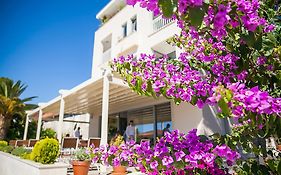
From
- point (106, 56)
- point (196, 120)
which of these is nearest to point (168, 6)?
point (196, 120)

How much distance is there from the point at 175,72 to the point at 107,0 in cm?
1842

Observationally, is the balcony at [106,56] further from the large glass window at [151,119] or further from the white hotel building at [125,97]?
the large glass window at [151,119]

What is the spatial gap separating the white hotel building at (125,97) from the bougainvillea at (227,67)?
495cm

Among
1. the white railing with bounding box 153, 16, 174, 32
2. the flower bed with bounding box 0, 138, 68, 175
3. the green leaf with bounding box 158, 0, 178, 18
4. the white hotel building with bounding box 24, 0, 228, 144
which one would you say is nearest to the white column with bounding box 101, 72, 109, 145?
the white hotel building with bounding box 24, 0, 228, 144

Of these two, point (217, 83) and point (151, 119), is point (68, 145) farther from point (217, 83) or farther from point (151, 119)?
point (217, 83)

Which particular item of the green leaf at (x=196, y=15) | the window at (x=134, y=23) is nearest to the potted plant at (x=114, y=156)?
the green leaf at (x=196, y=15)

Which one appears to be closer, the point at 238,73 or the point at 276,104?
the point at 276,104

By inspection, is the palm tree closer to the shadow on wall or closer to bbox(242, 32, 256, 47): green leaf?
the shadow on wall

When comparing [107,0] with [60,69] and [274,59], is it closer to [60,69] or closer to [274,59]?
[60,69]

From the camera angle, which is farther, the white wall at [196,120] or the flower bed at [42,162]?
the white wall at [196,120]

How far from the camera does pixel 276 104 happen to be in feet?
4.21

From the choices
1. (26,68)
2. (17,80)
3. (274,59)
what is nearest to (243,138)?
(274,59)

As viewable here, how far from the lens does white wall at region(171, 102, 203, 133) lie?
9461 mm

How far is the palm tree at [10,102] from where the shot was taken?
63.5ft
